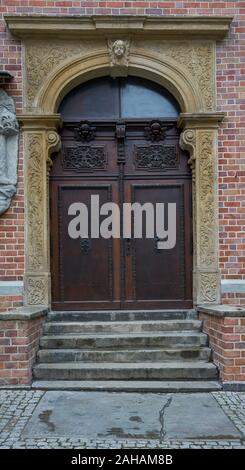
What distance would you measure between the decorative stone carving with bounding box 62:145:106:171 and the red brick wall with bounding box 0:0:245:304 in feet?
2.34

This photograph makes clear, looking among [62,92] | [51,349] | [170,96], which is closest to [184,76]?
[170,96]

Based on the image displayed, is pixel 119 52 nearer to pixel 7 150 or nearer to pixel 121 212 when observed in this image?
pixel 7 150

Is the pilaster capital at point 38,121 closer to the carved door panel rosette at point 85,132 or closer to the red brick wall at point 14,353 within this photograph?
the carved door panel rosette at point 85,132

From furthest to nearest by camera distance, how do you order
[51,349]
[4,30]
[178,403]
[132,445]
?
[4,30]
[51,349]
[178,403]
[132,445]

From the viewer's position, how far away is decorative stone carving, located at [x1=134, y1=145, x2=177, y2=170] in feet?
23.0

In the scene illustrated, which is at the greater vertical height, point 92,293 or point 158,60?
point 158,60

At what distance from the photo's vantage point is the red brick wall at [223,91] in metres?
6.65

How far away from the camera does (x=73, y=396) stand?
205 inches

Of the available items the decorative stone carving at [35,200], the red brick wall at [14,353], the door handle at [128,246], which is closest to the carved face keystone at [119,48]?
the decorative stone carving at [35,200]

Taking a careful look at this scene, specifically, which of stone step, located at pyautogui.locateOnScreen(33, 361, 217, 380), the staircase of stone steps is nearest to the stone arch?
the staircase of stone steps

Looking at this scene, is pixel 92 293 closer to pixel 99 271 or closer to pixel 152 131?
pixel 99 271

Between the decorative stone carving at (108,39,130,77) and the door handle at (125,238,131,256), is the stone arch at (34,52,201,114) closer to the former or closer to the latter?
the decorative stone carving at (108,39,130,77)

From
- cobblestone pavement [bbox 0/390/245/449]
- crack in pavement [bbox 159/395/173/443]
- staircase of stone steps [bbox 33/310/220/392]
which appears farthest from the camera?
staircase of stone steps [bbox 33/310/220/392]

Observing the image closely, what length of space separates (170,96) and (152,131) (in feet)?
1.95
